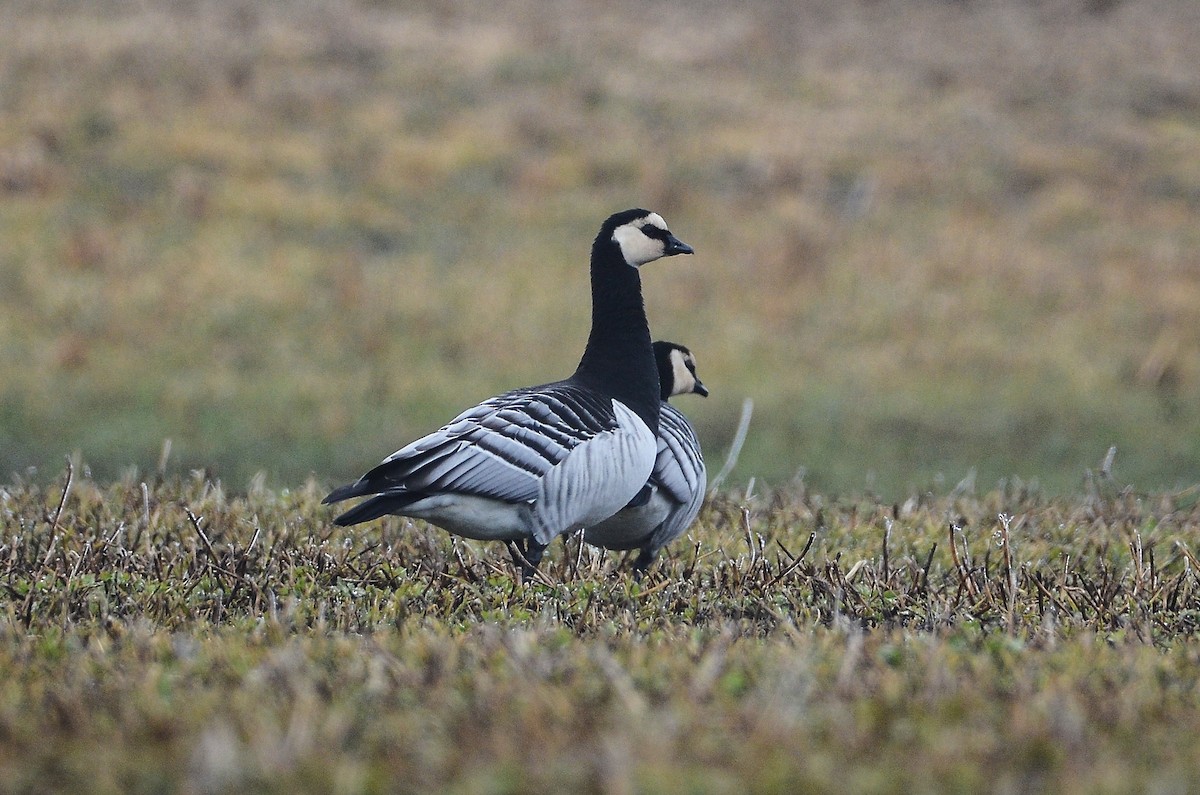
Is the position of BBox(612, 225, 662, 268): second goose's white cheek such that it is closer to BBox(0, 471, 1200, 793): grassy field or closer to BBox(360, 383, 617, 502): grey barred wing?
BBox(360, 383, 617, 502): grey barred wing

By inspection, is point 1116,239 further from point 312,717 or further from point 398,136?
point 312,717

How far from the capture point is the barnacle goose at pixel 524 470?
18.1 feet

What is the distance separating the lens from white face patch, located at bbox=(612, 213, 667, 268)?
7043 mm

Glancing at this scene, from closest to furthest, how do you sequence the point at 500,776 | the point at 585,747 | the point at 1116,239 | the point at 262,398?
the point at 500,776
the point at 585,747
the point at 262,398
the point at 1116,239

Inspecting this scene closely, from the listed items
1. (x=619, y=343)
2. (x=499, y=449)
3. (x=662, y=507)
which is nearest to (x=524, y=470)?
(x=499, y=449)

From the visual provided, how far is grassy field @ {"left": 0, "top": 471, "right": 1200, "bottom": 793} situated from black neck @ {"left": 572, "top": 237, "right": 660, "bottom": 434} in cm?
78

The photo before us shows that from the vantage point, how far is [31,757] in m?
2.96

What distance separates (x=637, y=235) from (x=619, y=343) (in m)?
0.60

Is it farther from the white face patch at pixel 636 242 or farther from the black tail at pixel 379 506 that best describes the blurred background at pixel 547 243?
the black tail at pixel 379 506

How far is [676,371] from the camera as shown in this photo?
804 cm

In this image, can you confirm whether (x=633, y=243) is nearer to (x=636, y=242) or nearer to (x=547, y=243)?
(x=636, y=242)

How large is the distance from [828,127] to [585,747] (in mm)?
23886

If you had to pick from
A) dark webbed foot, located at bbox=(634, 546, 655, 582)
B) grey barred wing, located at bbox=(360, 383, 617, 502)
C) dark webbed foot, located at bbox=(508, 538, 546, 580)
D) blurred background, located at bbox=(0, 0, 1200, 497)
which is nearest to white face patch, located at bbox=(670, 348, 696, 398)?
dark webbed foot, located at bbox=(634, 546, 655, 582)

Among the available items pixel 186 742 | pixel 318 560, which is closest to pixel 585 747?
pixel 186 742
